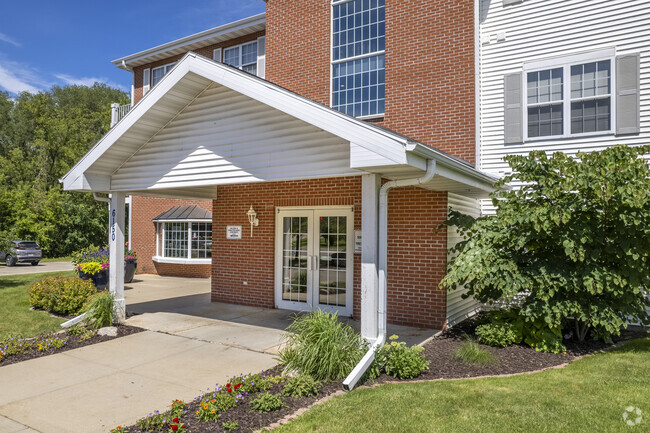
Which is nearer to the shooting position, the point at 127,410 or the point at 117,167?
the point at 127,410

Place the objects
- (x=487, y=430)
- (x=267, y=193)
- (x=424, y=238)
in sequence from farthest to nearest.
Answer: (x=267, y=193), (x=424, y=238), (x=487, y=430)

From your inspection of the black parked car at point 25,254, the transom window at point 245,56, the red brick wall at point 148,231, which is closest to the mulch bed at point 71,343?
the red brick wall at point 148,231

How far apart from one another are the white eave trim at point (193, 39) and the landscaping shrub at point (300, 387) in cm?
1233

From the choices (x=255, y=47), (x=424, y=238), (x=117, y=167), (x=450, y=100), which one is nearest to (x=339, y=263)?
(x=424, y=238)

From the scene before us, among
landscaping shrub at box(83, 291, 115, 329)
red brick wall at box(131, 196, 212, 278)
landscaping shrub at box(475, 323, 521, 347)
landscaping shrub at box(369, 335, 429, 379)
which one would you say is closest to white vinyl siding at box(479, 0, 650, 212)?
landscaping shrub at box(475, 323, 521, 347)

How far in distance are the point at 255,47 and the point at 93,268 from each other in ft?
28.7

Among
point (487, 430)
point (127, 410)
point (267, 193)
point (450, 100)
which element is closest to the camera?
→ point (487, 430)

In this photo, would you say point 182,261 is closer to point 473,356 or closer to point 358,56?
point 358,56

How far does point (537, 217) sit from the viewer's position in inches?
256

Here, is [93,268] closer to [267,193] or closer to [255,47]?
[267,193]

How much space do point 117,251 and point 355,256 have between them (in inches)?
193

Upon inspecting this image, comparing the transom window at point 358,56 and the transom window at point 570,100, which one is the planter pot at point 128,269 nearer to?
the transom window at point 358,56

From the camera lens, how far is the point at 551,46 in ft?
30.2

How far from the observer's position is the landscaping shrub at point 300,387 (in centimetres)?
503
